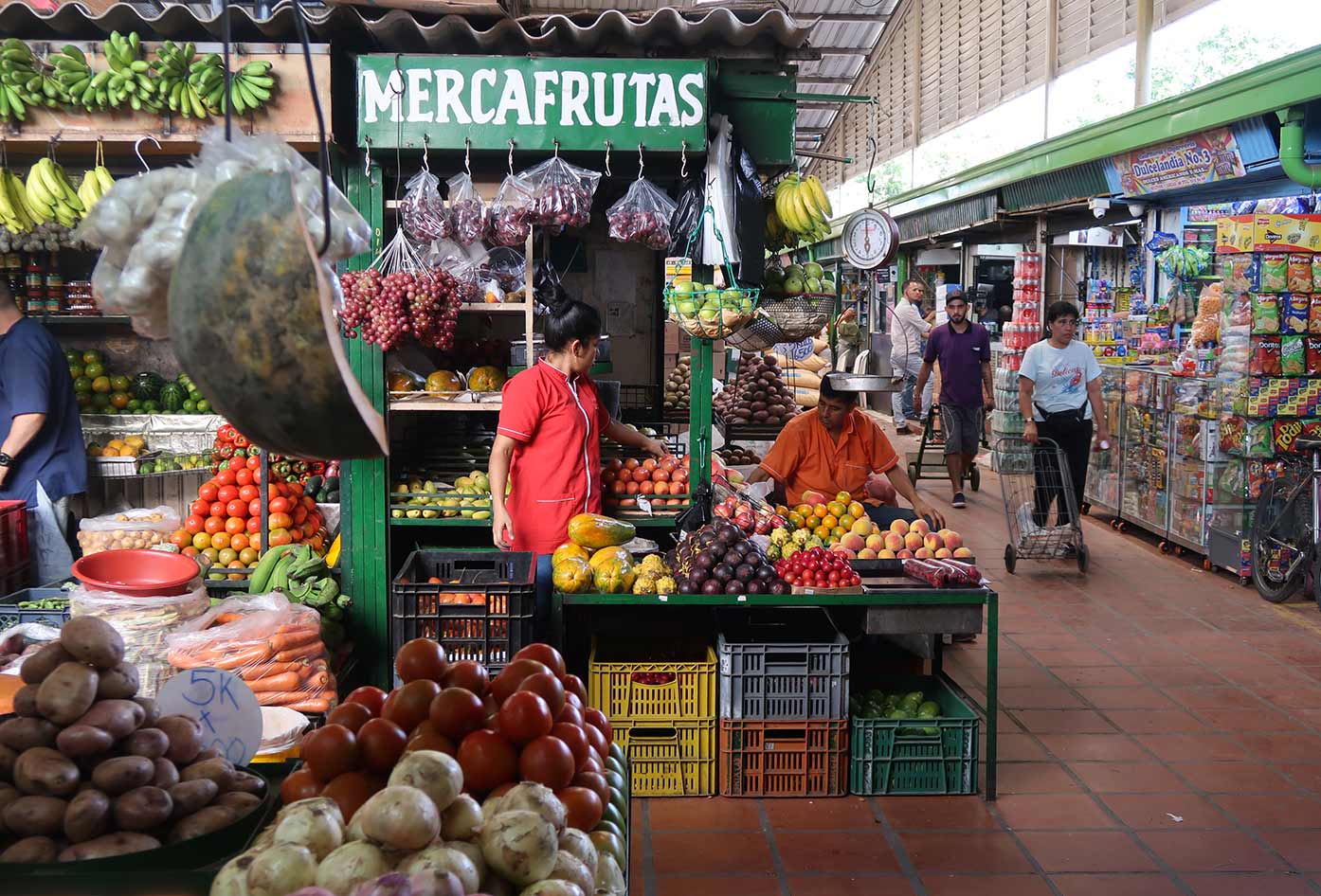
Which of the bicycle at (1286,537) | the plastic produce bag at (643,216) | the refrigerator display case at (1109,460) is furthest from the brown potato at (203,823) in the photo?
the refrigerator display case at (1109,460)

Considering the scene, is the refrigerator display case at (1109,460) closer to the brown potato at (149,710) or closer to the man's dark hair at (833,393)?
the man's dark hair at (833,393)

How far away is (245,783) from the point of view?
2.30 m

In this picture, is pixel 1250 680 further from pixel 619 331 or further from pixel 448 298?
pixel 448 298

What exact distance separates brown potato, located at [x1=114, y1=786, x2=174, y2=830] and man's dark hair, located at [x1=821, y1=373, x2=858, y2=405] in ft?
14.0

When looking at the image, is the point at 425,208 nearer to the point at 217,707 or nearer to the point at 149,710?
the point at 217,707

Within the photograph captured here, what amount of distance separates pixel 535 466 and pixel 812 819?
6.05ft

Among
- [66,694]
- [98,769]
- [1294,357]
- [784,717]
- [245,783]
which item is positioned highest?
[1294,357]

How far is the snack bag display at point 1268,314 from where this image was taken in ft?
25.1

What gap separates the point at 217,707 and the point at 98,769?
1.36 feet

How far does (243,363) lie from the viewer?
158 cm

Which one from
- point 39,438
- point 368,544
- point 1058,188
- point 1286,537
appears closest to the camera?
point 368,544

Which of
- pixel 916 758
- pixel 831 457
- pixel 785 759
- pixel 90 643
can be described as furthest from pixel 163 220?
pixel 831 457

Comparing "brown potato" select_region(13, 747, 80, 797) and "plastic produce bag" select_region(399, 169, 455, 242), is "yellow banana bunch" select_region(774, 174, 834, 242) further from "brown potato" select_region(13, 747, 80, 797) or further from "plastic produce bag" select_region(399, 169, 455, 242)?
"brown potato" select_region(13, 747, 80, 797)

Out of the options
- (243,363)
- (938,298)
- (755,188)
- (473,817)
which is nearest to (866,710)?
(755,188)
